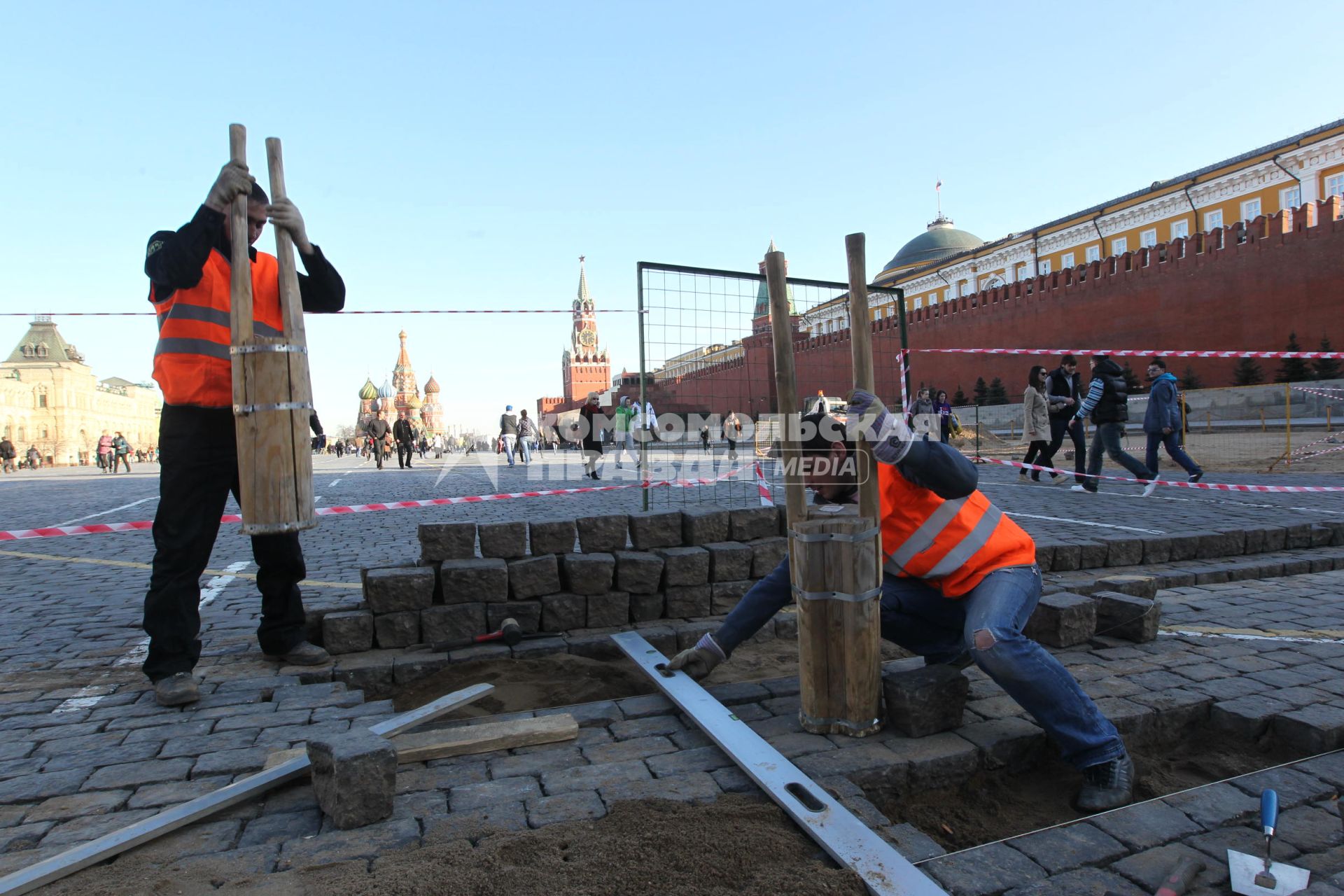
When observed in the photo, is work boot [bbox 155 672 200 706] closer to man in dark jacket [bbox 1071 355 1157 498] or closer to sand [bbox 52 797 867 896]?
sand [bbox 52 797 867 896]

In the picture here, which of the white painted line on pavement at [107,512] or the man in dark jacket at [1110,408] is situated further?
the white painted line on pavement at [107,512]

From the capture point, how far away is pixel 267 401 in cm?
332

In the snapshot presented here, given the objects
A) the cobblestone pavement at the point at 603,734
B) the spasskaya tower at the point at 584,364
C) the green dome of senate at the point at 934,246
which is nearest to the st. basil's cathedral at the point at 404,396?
the spasskaya tower at the point at 584,364

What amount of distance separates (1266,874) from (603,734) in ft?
6.97

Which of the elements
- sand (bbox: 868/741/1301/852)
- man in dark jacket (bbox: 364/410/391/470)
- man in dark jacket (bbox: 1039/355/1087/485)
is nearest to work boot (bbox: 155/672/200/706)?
sand (bbox: 868/741/1301/852)

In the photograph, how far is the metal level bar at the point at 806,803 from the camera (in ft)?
6.85

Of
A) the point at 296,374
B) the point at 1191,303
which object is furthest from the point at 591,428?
the point at 1191,303

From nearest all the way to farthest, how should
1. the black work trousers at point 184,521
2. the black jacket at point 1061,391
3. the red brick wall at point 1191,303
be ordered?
the black work trousers at point 184,521
the black jacket at point 1061,391
the red brick wall at point 1191,303

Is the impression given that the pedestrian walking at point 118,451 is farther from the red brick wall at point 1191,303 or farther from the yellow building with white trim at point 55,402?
the yellow building with white trim at point 55,402

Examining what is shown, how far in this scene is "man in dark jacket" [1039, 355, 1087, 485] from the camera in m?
11.2

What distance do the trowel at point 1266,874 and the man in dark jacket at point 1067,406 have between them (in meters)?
9.50

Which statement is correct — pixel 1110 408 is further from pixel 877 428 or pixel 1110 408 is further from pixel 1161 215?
pixel 1161 215

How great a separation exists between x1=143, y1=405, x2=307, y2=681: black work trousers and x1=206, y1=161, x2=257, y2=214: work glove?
2.92ft

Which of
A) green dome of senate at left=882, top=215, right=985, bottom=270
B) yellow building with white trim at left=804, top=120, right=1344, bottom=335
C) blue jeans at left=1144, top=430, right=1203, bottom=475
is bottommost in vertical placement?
blue jeans at left=1144, top=430, right=1203, bottom=475
